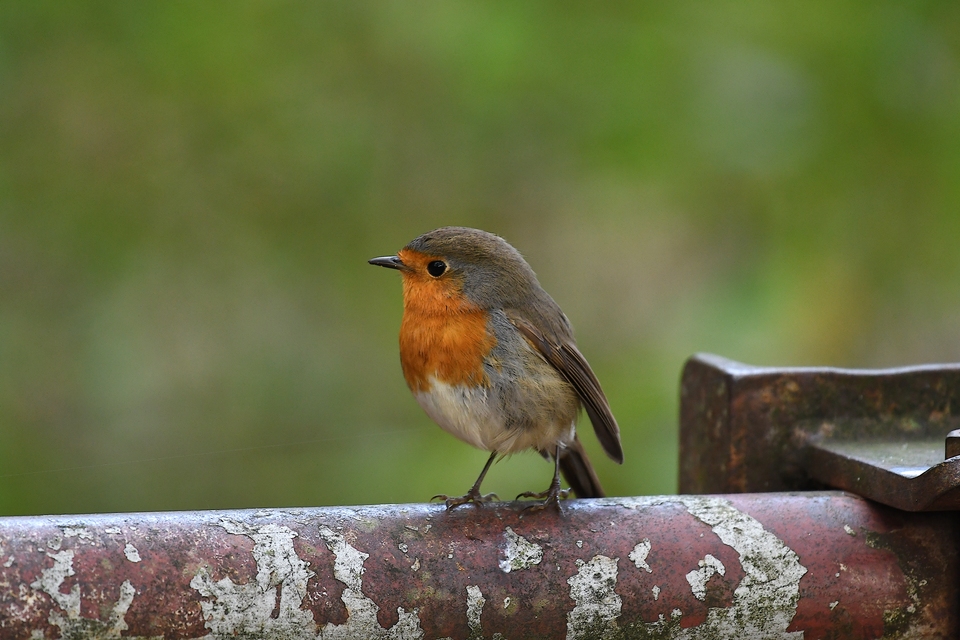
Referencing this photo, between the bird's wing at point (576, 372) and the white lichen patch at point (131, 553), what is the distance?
1.34m

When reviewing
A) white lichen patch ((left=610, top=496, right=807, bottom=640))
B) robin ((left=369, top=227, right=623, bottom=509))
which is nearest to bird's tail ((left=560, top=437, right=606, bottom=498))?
robin ((left=369, top=227, right=623, bottom=509))

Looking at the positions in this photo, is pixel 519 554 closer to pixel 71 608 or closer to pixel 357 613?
pixel 357 613

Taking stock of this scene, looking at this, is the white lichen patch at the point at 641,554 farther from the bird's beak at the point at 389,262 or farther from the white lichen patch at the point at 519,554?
the bird's beak at the point at 389,262

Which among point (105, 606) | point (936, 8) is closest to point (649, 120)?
point (936, 8)

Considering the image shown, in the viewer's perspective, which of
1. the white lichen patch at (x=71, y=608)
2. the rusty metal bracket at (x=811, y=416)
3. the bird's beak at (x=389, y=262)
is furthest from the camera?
the bird's beak at (x=389, y=262)

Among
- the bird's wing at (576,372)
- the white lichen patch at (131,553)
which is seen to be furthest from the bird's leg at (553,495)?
the white lichen patch at (131,553)

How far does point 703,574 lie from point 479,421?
93cm

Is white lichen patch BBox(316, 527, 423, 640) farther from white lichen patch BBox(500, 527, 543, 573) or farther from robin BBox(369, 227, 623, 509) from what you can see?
robin BBox(369, 227, 623, 509)

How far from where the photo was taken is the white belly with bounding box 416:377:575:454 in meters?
2.48

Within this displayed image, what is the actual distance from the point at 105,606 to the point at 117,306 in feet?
7.38

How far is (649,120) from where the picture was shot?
11.0ft

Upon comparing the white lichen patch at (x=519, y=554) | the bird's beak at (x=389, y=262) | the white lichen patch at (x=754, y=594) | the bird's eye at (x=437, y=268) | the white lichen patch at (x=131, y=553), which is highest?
the bird's beak at (x=389, y=262)

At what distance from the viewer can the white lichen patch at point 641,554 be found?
1.65 meters

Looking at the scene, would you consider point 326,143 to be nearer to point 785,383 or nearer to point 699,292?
point 699,292
